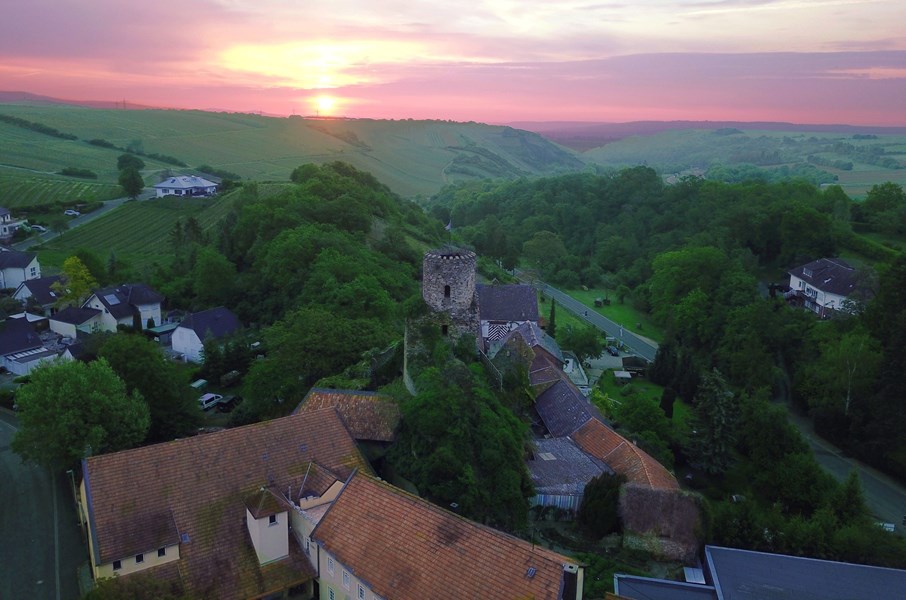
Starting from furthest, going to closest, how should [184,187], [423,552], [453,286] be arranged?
[184,187] → [453,286] → [423,552]

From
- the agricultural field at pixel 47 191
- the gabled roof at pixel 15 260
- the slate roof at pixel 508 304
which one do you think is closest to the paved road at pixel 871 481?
the slate roof at pixel 508 304

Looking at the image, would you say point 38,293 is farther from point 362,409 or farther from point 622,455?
point 622,455

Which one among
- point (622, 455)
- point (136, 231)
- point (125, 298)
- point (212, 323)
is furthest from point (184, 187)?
point (622, 455)

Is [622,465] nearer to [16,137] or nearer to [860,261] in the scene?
[860,261]

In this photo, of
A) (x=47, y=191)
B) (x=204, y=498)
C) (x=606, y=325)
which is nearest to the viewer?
(x=204, y=498)

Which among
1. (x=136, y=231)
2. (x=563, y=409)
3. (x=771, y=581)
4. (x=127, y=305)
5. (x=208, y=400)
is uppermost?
(x=136, y=231)

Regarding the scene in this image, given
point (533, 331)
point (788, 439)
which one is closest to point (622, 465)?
point (788, 439)

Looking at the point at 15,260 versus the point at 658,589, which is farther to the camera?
the point at 15,260

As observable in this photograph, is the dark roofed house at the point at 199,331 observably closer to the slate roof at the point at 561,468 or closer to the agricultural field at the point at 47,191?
the slate roof at the point at 561,468
